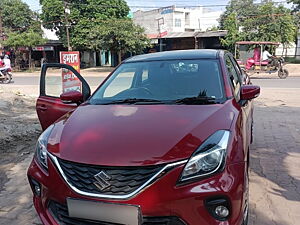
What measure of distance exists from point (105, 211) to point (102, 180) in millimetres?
201

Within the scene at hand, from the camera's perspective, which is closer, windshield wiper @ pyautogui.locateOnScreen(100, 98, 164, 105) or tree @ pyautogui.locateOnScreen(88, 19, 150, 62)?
windshield wiper @ pyautogui.locateOnScreen(100, 98, 164, 105)

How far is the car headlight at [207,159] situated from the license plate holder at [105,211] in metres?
0.39

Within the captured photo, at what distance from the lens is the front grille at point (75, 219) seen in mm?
2096

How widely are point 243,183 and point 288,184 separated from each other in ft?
6.22

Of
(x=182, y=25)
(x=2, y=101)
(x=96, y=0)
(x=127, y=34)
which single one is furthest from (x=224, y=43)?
(x=2, y=101)

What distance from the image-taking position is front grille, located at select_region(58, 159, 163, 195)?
212cm

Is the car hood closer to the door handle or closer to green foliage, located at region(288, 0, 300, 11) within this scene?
the door handle

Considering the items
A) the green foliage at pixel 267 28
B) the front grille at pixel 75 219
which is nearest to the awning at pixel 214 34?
the green foliage at pixel 267 28

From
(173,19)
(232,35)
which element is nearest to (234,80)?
(232,35)

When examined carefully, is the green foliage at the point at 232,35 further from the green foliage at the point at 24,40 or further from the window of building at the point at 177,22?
the green foliage at the point at 24,40

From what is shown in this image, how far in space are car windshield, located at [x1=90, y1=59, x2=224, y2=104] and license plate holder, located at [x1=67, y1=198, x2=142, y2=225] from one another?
125 centimetres

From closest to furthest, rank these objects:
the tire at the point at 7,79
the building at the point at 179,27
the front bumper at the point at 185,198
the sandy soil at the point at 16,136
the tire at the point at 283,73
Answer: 1. the front bumper at the point at 185,198
2. the sandy soil at the point at 16,136
3. the tire at the point at 283,73
4. the tire at the point at 7,79
5. the building at the point at 179,27

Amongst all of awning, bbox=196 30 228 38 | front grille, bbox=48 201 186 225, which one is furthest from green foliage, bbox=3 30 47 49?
front grille, bbox=48 201 186 225

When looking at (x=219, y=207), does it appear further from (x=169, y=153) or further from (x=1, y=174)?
(x=1, y=174)
